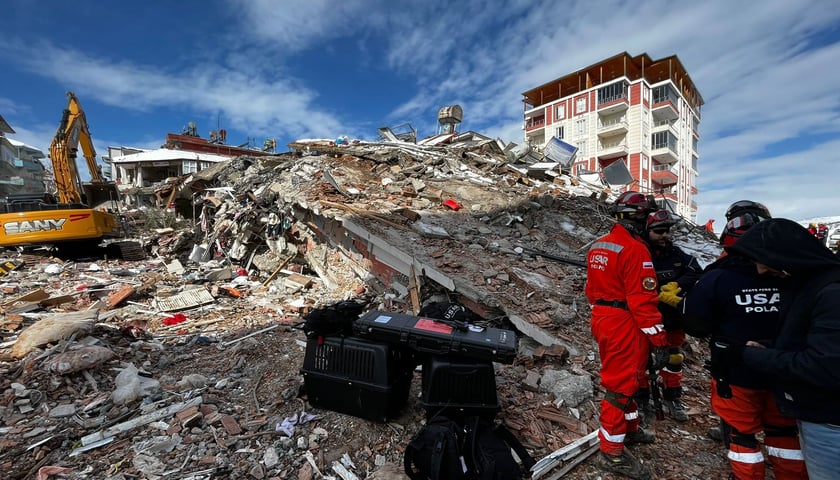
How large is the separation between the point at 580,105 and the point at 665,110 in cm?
692

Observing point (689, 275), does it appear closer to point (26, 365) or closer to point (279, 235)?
point (26, 365)

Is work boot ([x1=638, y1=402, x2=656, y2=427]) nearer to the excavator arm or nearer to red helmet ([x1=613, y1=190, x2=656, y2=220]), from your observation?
red helmet ([x1=613, y1=190, x2=656, y2=220])

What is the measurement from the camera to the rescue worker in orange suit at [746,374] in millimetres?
1786

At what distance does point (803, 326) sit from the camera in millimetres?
1517

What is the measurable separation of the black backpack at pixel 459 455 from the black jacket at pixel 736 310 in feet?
4.07

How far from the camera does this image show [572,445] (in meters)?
2.36

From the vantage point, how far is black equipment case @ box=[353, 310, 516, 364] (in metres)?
2.25

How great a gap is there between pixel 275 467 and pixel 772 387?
2.78m

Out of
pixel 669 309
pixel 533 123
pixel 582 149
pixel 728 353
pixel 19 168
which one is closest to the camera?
pixel 728 353

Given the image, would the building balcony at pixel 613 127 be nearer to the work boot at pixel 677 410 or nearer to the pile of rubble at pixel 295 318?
the pile of rubble at pixel 295 318

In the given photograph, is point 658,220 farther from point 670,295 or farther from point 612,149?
point 612,149

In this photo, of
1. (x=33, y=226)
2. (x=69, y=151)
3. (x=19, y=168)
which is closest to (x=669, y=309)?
(x=33, y=226)

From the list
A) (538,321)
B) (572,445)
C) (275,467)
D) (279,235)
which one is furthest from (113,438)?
(279,235)

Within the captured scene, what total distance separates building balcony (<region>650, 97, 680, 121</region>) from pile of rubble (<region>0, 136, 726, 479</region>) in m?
27.3
